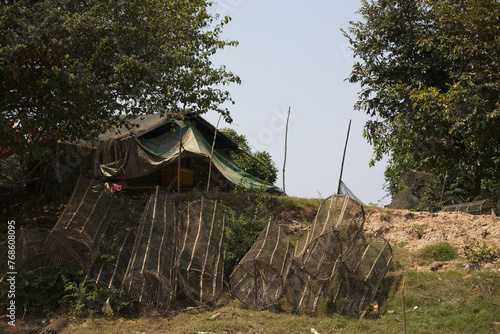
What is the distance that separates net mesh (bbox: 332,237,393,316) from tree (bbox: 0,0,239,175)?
4.33m

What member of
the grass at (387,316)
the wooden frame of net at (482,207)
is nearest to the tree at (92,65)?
the grass at (387,316)

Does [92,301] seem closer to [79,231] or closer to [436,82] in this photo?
[79,231]

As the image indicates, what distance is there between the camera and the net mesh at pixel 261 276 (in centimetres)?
759

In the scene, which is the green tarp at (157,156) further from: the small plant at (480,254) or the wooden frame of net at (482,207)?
the small plant at (480,254)

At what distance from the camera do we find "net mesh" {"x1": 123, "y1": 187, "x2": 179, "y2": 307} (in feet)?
23.6

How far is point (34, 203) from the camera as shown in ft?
36.4

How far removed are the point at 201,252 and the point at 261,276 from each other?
1.13 metres

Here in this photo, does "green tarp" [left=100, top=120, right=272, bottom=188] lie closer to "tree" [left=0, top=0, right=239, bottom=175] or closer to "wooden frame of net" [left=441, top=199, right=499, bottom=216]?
"tree" [left=0, top=0, right=239, bottom=175]

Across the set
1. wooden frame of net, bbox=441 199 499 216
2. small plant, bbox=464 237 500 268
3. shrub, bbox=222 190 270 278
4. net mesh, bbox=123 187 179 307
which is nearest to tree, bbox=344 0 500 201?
wooden frame of net, bbox=441 199 499 216

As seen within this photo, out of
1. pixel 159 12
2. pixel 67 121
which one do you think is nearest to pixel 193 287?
pixel 67 121

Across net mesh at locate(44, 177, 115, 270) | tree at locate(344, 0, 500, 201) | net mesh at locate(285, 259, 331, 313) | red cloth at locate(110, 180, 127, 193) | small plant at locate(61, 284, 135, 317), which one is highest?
tree at locate(344, 0, 500, 201)

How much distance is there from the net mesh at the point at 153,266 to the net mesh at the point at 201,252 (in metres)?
0.21

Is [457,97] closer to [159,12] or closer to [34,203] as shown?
[159,12]

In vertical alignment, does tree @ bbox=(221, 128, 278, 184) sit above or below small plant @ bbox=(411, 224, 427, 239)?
above
